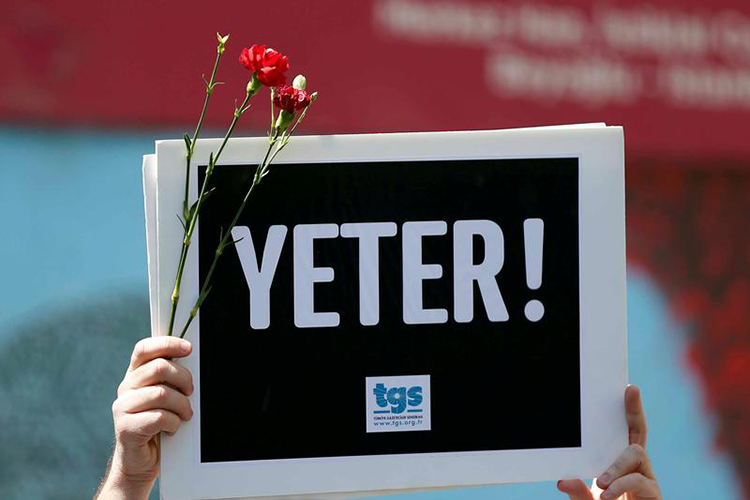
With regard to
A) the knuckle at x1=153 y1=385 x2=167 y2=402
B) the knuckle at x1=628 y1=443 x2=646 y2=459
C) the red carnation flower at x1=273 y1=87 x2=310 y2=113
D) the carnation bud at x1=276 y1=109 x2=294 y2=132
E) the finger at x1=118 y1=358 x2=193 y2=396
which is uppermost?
the red carnation flower at x1=273 y1=87 x2=310 y2=113

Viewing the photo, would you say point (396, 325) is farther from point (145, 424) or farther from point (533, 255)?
point (145, 424)

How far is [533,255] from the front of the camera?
5.01 ft

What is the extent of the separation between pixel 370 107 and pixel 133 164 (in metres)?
0.70

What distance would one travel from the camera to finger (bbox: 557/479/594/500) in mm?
1597

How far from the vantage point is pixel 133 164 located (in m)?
2.93

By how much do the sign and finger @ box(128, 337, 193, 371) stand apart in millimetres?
58

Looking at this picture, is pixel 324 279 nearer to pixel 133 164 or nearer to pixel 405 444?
pixel 405 444

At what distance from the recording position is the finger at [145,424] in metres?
1.41

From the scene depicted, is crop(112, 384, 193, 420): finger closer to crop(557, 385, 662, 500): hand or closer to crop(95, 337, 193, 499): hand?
crop(95, 337, 193, 499): hand

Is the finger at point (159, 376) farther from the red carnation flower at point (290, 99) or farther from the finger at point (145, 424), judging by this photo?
the red carnation flower at point (290, 99)

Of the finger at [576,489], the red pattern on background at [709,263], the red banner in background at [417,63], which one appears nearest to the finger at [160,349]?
the finger at [576,489]

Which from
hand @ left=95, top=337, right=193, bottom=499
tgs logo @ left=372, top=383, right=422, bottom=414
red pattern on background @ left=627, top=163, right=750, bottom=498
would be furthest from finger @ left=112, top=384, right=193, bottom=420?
red pattern on background @ left=627, top=163, right=750, bottom=498

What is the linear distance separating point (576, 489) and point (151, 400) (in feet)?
2.20

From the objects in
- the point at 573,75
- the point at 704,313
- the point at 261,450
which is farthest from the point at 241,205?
the point at 704,313
